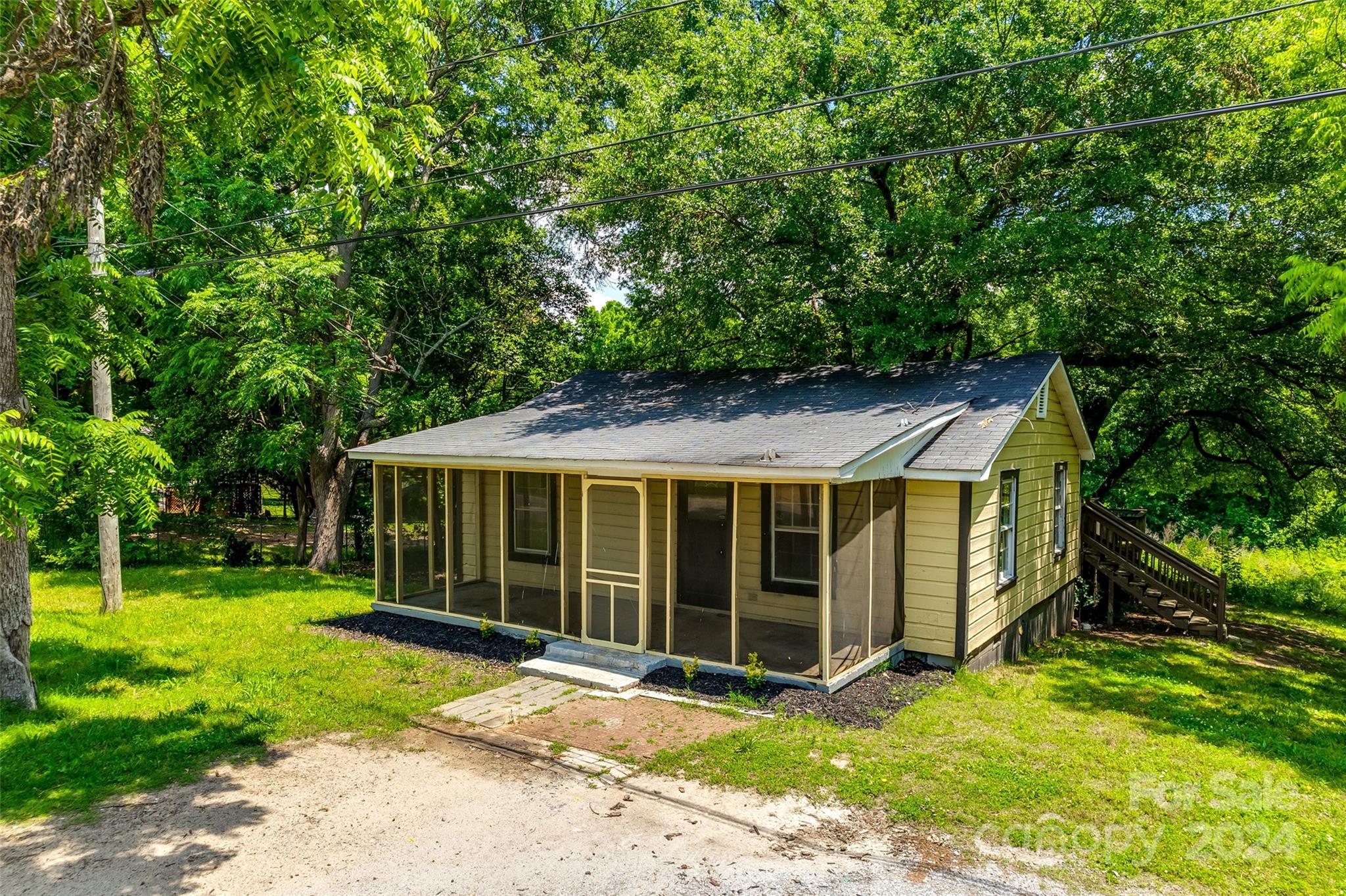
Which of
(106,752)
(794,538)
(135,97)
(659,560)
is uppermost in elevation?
(135,97)

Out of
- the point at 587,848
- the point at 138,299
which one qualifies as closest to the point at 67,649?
the point at 138,299

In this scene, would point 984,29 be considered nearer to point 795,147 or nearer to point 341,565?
point 795,147

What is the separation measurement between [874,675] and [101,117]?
877cm

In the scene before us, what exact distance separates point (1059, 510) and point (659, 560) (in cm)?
687

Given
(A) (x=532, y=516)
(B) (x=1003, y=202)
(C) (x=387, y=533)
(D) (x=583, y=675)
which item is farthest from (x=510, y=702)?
(B) (x=1003, y=202)

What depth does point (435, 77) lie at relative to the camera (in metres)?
16.0

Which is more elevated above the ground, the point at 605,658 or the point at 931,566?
the point at 931,566

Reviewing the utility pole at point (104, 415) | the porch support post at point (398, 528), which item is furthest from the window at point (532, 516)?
the utility pole at point (104, 415)

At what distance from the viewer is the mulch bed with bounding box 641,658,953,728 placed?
7320 mm

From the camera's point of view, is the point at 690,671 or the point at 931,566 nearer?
Result: the point at 690,671

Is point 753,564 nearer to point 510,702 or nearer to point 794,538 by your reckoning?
point 794,538

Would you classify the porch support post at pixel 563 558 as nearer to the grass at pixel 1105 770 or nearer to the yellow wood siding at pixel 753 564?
the yellow wood siding at pixel 753 564

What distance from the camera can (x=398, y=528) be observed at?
11281mm

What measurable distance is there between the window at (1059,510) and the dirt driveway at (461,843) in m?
8.30
